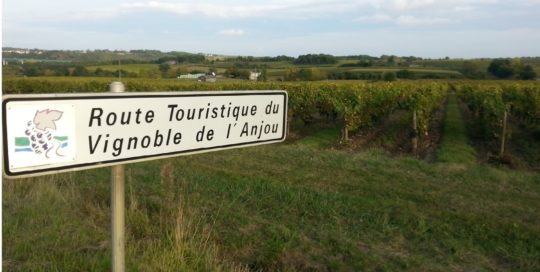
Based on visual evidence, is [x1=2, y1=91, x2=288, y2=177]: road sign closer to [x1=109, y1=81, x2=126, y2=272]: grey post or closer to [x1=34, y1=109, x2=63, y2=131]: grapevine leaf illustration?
[x1=34, y1=109, x2=63, y2=131]: grapevine leaf illustration

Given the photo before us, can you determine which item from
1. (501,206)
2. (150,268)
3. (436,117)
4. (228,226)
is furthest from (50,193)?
(436,117)

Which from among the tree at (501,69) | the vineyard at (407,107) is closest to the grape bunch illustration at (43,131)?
the vineyard at (407,107)

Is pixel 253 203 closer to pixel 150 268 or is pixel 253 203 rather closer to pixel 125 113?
pixel 150 268

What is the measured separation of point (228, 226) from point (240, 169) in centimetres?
494

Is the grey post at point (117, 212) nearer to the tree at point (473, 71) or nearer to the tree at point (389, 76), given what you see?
the tree at point (389, 76)

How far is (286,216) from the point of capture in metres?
6.11

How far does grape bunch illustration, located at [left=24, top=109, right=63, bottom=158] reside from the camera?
1.74 metres

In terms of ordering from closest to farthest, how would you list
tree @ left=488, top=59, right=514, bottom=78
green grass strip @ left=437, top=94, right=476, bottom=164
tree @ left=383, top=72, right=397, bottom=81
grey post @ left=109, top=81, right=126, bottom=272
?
grey post @ left=109, top=81, right=126, bottom=272 → green grass strip @ left=437, top=94, right=476, bottom=164 → tree @ left=383, top=72, right=397, bottom=81 → tree @ left=488, top=59, right=514, bottom=78

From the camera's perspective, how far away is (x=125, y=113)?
212cm

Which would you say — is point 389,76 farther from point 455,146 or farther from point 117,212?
point 117,212

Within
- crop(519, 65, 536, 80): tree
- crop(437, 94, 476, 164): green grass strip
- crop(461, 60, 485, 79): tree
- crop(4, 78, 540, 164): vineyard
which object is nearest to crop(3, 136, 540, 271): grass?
crop(437, 94, 476, 164): green grass strip

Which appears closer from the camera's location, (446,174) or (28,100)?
(28,100)

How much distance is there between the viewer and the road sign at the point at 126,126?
67.9 inches

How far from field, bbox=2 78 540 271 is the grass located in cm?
2
